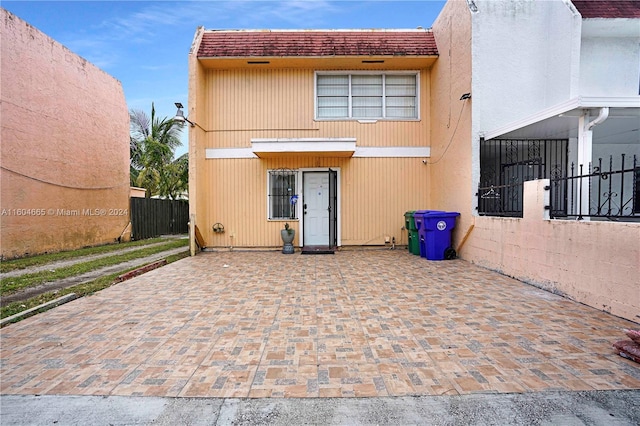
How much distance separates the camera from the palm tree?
60.6ft

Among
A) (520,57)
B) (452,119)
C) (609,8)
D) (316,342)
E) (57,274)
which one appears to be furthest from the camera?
(452,119)

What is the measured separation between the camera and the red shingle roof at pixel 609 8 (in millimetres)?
8414

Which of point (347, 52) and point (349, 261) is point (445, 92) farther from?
point (349, 261)

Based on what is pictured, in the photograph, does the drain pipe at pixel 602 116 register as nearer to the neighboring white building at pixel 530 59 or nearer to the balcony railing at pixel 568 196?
the balcony railing at pixel 568 196

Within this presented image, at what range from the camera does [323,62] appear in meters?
10.2

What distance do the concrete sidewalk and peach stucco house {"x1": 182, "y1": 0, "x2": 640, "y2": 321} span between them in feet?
16.2

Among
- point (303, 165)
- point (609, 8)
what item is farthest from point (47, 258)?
point (609, 8)

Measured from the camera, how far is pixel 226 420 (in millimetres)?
2328

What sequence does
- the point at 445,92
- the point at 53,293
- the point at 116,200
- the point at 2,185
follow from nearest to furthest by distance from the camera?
the point at 53,293, the point at 2,185, the point at 445,92, the point at 116,200

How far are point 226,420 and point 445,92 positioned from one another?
9.57m

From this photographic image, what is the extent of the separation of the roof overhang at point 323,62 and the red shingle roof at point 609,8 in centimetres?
370

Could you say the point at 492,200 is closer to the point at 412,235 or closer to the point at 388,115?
the point at 412,235

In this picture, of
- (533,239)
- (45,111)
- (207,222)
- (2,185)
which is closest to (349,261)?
(533,239)

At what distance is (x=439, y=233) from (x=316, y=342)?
19.2 feet
